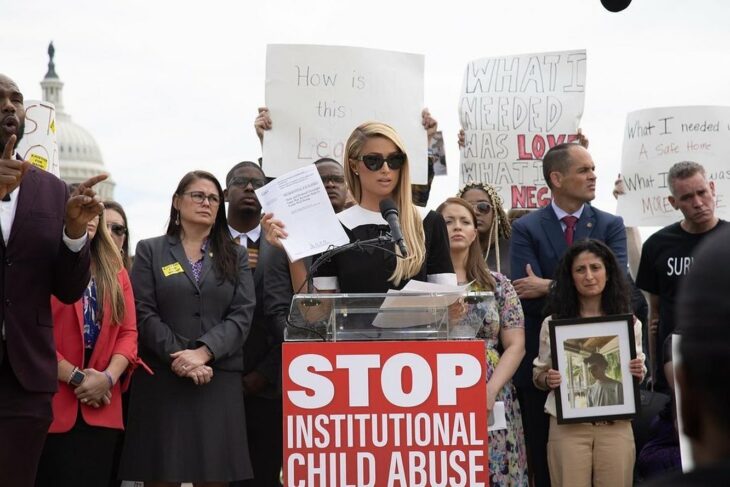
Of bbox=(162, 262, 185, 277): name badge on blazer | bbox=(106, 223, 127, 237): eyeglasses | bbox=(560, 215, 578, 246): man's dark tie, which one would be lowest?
bbox=(162, 262, 185, 277): name badge on blazer

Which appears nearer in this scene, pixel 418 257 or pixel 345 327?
pixel 345 327

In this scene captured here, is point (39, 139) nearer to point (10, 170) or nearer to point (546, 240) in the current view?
point (10, 170)

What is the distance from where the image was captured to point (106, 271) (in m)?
7.00

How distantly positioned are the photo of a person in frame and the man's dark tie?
3.69ft

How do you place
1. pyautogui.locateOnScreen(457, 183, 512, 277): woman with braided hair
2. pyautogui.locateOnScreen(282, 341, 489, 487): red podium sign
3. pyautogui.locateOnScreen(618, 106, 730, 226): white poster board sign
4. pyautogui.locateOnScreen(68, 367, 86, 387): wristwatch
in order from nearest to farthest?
pyautogui.locateOnScreen(282, 341, 489, 487): red podium sign < pyautogui.locateOnScreen(68, 367, 86, 387): wristwatch < pyautogui.locateOnScreen(457, 183, 512, 277): woman with braided hair < pyautogui.locateOnScreen(618, 106, 730, 226): white poster board sign

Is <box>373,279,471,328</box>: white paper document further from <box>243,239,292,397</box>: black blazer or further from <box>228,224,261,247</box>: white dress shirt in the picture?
<box>228,224,261,247</box>: white dress shirt

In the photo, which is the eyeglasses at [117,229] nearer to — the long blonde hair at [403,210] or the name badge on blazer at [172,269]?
the name badge on blazer at [172,269]

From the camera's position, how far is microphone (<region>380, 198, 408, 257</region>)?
5.01 m

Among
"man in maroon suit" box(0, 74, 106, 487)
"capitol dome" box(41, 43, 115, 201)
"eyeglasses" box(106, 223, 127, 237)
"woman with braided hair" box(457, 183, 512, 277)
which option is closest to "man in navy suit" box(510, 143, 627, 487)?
"woman with braided hair" box(457, 183, 512, 277)

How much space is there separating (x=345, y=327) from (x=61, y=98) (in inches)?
6983

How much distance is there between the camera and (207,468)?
693 cm

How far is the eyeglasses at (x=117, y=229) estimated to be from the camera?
7895mm

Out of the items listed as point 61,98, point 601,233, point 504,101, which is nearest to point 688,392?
point 601,233

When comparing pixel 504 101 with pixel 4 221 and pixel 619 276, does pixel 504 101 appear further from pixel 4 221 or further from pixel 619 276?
pixel 4 221
